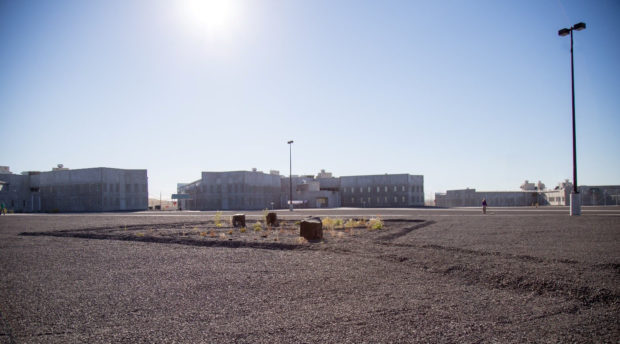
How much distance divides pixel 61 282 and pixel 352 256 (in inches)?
242

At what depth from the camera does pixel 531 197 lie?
58531mm

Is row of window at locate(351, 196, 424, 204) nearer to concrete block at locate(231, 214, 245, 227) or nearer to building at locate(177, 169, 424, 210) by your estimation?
building at locate(177, 169, 424, 210)

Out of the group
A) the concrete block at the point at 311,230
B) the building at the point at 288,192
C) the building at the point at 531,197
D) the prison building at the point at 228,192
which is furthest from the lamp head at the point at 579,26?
the prison building at the point at 228,192

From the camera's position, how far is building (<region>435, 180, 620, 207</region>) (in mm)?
49562

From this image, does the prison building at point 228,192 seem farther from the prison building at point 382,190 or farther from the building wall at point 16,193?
the building wall at point 16,193

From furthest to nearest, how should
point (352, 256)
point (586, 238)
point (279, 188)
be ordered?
point (279, 188), point (586, 238), point (352, 256)

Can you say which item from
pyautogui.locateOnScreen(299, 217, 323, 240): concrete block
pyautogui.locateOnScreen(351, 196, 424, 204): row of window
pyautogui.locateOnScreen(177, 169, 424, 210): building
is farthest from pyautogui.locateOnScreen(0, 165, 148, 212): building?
pyautogui.locateOnScreen(299, 217, 323, 240): concrete block

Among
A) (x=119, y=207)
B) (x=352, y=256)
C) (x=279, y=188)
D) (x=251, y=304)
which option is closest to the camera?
(x=251, y=304)

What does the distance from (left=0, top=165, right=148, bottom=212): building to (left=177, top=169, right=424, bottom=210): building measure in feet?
28.2

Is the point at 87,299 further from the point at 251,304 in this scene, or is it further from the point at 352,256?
the point at 352,256

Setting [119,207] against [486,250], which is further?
[119,207]

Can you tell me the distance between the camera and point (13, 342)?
3.89 metres

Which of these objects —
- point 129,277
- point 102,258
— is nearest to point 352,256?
point 129,277

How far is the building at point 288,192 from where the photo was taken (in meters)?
62.7
